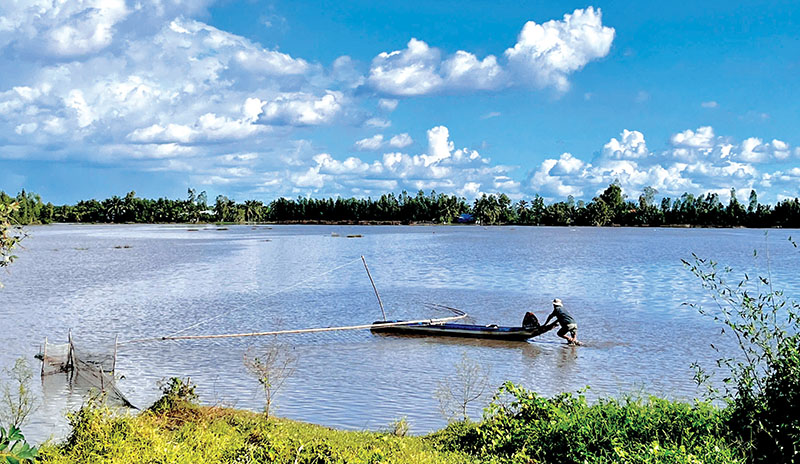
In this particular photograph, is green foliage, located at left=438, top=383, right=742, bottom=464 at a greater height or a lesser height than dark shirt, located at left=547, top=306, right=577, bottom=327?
greater

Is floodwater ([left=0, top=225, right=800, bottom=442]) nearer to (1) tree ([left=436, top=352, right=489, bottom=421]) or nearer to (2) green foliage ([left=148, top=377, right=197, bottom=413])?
(1) tree ([left=436, top=352, right=489, bottom=421])

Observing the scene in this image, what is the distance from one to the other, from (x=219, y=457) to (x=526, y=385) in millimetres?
7798

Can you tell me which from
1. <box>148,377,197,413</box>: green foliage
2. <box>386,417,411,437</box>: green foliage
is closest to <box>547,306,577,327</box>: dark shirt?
<box>386,417,411,437</box>: green foliage

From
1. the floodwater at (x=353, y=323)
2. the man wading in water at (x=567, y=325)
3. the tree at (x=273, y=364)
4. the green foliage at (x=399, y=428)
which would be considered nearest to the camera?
the green foliage at (x=399, y=428)

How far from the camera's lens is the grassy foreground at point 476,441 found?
5.36 metres

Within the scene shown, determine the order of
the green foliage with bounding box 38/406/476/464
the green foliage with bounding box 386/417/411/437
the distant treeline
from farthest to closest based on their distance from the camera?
the distant treeline, the green foliage with bounding box 386/417/411/437, the green foliage with bounding box 38/406/476/464

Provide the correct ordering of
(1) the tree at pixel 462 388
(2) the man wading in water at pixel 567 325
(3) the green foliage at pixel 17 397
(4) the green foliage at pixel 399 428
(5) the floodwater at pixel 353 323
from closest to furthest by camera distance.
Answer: (4) the green foliage at pixel 399 428 → (3) the green foliage at pixel 17 397 → (1) the tree at pixel 462 388 → (5) the floodwater at pixel 353 323 → (2) the man wading in water at pixel 567 325

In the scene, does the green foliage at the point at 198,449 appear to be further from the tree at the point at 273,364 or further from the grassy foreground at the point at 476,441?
the tree at the point at 273,364

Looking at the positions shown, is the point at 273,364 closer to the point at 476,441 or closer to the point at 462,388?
the point at 462,388

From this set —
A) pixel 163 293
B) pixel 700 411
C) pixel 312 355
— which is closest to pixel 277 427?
pixel 700 411

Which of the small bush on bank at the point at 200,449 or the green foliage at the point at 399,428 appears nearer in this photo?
the small bush on bank at the point at 200,449

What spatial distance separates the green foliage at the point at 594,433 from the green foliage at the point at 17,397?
5.80 metres

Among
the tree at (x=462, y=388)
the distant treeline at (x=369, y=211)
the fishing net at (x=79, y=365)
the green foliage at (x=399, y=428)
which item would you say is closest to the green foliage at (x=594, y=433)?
the green foliage at (x=399, y=428)

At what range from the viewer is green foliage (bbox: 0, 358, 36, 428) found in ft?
29.9
